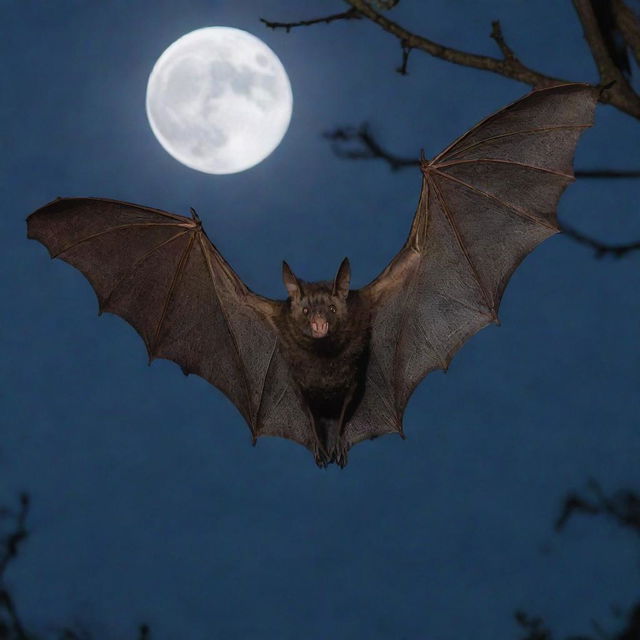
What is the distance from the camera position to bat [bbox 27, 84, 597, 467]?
8.01m

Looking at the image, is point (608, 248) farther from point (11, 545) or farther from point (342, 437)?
point (11, 545)

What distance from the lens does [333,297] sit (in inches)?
317

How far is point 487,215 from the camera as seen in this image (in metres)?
8.33

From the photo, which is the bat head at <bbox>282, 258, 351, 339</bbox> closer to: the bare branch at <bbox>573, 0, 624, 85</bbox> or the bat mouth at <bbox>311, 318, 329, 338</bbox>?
the bat mouth at <bbox>311, 318, 329, 338</bbox>

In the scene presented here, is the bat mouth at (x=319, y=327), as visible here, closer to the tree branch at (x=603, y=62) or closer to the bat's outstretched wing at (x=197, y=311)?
the bat's outstretched wing at (x=197, y=311)

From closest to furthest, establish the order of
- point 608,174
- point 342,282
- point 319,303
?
Answer: point 608,174 < point 319,303 < point 342,282

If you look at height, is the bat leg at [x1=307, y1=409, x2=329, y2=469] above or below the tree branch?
below

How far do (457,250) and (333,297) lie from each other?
1.45 m

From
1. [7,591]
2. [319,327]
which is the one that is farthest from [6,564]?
[319,327]

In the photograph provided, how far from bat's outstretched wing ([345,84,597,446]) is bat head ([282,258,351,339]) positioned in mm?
427

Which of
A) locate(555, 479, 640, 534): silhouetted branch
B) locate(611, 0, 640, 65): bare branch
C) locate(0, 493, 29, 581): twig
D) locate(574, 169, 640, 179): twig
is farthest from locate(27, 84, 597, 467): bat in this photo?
→ locate(0, 493, 29, 581): twig

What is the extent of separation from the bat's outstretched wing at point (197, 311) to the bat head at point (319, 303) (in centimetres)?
49

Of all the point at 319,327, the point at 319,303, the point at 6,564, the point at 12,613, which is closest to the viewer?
the point at 319,327

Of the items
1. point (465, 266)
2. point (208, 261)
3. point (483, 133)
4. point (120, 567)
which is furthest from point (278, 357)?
point (120, 567)
